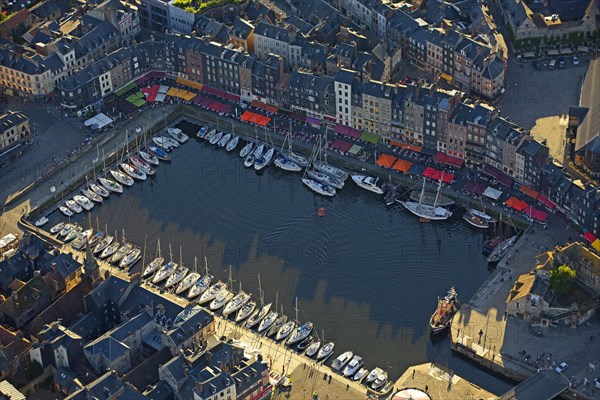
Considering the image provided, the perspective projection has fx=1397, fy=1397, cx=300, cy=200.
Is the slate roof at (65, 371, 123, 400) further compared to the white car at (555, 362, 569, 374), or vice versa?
the white car at (555, 362, 569, 374)

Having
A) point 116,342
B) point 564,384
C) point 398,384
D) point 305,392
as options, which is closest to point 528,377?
point 564,384

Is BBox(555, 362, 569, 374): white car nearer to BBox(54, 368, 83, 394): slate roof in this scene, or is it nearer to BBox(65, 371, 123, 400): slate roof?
BBox(65, 371, 123, 400): slate roof

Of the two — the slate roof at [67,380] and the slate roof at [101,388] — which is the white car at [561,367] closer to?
the slate roof at [101,388]

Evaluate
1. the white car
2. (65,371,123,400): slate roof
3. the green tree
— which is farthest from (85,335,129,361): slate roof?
the white car

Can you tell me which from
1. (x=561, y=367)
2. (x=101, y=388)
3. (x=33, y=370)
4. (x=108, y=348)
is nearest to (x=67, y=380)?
(x=33, y=370)

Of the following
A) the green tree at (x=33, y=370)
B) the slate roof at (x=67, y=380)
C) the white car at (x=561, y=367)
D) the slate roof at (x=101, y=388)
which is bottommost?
the green tree at (x=33, y=370)

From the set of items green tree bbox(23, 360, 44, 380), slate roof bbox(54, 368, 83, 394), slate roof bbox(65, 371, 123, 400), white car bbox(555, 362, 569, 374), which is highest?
slate roof bbox(65, 371, 123, 400)

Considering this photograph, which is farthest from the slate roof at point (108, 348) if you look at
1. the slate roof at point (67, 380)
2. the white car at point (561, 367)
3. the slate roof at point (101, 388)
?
the white car at point (561, 367)

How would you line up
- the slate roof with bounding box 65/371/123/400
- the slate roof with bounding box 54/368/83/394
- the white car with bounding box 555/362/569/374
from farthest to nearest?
1. the white car with bounding box 555/362/569/374
2. the slate roof with bounding box 54/368/83/394
3. the slate roof with bounding box 65/371/123/400

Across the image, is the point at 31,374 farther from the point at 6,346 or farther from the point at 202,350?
the point at 202,350
